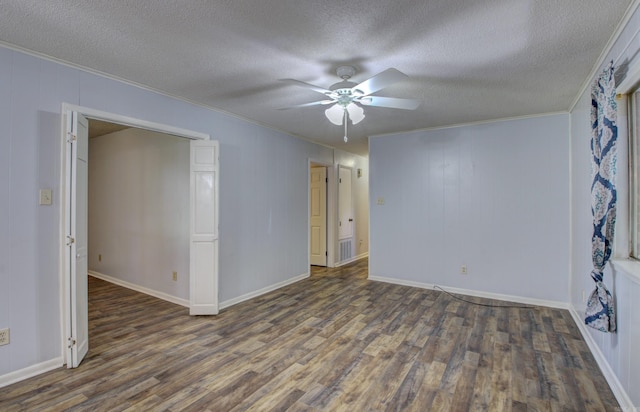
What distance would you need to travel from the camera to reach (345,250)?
255 inches

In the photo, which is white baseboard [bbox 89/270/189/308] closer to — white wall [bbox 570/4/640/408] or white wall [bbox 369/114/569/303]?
white wall [bbox 369/114/569/303]

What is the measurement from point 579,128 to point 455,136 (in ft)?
4.84

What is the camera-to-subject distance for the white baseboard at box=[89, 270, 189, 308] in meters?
3.91

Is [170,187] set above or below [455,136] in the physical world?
below

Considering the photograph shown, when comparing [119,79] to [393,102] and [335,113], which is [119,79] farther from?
[393,102]

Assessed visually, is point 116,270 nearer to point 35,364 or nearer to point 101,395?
point 35,364

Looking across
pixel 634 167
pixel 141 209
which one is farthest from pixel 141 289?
pixel 634 167

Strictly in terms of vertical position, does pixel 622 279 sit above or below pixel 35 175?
below

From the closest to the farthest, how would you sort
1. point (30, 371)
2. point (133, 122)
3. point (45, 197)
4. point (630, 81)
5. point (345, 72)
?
1. point (630, 81)
2. point (30, 371)
3. point (45, 197)
4. point (345, 72)
5. point (133, 122)

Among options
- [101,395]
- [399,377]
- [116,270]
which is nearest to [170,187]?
[116,270]

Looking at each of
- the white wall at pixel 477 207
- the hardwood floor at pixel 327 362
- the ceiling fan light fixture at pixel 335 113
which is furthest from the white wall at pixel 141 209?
the white wall at pixel 477 207

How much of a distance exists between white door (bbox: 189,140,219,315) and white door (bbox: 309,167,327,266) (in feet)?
9.62

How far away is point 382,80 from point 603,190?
170 cm

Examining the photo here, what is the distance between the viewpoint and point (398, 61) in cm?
242
